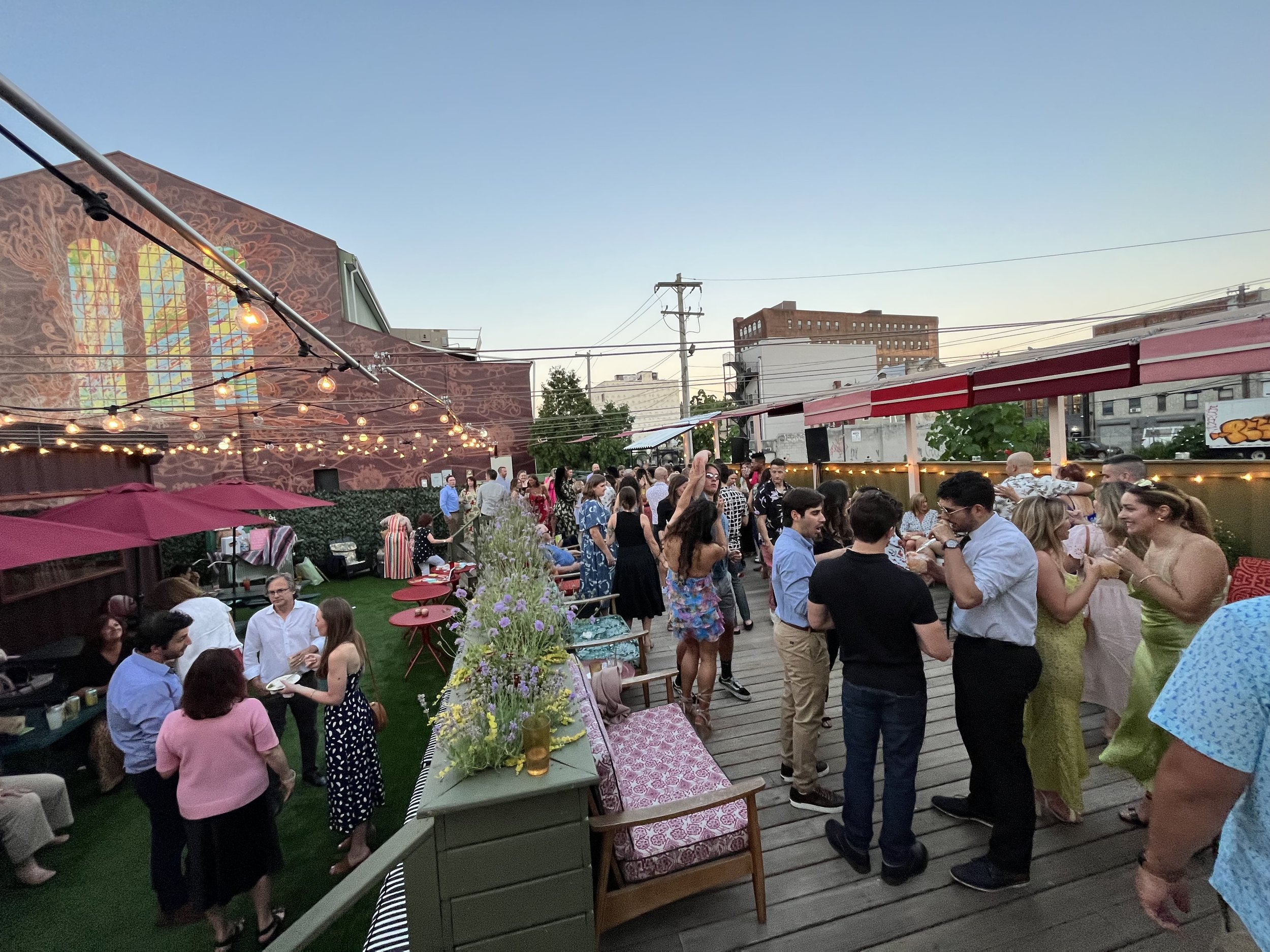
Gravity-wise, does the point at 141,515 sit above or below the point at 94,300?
below

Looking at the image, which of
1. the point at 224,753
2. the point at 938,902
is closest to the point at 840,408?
the point at 938,902

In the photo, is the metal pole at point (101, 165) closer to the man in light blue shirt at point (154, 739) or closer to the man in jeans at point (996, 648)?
the man in light blue shirt at point (154, 739)

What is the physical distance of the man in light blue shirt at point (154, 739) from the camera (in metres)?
2.80

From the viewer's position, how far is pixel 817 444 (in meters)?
10.7

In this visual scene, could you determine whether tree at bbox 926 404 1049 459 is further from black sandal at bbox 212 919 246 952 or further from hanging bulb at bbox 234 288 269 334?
black sandal at bbox 212 919 246 952

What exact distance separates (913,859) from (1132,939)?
777 millimetres

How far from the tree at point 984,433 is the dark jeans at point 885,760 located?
11377 millimetres

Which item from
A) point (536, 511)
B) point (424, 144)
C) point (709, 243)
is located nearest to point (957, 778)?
point (536, 511)

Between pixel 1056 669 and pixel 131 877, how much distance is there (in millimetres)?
5434

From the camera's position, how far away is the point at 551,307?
111 ft

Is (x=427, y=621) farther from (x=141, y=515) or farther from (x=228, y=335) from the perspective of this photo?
(x=228, y=335)

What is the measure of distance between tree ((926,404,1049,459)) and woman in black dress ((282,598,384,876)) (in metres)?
12.4

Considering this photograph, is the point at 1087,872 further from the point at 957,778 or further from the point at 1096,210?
the point at 1096,210

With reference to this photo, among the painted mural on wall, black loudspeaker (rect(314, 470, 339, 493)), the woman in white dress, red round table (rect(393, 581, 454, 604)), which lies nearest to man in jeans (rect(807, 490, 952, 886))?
the woman in white dress
